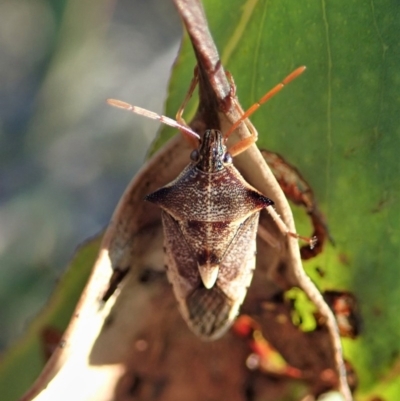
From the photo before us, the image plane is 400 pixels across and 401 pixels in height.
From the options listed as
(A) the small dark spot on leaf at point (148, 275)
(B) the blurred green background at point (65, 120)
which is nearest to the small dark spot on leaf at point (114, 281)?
(A) the small dark spot on leaf at point (148, 275)

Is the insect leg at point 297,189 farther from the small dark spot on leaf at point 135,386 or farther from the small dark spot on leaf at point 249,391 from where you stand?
the small dark spot on leaf at point 135,386

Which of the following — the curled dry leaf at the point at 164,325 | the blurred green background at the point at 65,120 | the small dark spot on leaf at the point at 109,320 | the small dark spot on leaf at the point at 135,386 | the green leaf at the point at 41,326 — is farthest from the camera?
the blurred green background at the point at 65,120

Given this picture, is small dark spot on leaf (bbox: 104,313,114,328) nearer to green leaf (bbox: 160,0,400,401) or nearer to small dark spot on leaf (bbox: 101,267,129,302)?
small dark spot on leaf (bbox: 101,267,129,302)

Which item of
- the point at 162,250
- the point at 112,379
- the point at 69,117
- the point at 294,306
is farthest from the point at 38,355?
the point at 69,117

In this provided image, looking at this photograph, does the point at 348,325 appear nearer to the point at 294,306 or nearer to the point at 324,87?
the point at 294,306

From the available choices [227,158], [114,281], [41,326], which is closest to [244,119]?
[227,158]

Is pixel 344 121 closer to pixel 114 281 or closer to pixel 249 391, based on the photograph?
pixel 114 281
